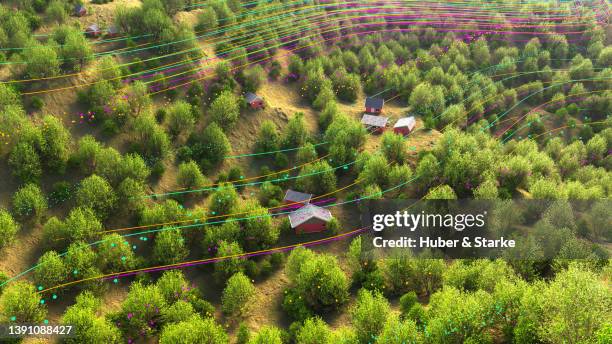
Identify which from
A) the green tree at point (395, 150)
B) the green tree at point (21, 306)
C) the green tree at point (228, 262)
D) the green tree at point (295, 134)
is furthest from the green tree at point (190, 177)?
the green tree at point (395, 150)

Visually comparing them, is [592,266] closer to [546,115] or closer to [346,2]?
[546,115]

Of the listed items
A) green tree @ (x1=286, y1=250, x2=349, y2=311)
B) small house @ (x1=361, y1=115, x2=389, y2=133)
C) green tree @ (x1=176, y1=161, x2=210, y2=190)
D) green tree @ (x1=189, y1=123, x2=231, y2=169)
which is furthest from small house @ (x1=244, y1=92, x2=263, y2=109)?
green tree @ (x1=286, y1=250, x2=349, y2=311)

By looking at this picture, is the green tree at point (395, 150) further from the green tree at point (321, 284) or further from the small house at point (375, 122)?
the green tree at point (321, 284)

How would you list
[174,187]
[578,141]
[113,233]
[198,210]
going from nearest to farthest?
[113,233], [198,210], [174,187], [578,141]

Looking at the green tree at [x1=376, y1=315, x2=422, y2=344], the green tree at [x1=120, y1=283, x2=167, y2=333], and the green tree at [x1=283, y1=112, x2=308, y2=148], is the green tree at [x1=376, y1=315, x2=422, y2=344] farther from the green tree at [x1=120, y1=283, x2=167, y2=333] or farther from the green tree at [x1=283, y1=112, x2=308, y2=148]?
the green tree at [x1=283, y1=112, x2=308, y2=148]

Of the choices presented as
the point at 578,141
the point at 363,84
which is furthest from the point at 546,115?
the point at 363,84

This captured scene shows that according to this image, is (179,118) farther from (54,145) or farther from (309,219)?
(309,219)
